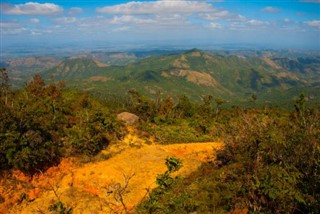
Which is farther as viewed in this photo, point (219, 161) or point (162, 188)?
point (219, 161)

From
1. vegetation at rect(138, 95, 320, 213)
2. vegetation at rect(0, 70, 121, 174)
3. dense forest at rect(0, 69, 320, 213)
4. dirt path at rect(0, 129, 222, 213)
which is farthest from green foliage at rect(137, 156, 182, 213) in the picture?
vegetation at rect(0, 70, 121, 174)

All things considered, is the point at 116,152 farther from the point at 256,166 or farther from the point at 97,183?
the point at 256,166

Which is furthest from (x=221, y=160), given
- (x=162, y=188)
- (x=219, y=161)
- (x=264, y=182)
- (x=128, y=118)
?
(x=128, y=118)

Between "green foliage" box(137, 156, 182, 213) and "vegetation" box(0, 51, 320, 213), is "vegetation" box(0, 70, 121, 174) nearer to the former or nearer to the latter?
"vegetation" box(0, 51, 320, 213)

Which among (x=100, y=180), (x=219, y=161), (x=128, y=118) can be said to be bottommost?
(x=100, y=180)

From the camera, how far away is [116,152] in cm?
4166

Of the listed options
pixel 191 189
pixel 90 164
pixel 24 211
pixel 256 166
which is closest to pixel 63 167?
pixel 90 164

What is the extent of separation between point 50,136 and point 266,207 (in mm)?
26400

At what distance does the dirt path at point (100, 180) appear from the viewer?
99.0 ft

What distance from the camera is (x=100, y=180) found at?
34.0m

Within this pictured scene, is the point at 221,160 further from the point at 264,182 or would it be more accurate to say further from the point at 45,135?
the point at 45,135

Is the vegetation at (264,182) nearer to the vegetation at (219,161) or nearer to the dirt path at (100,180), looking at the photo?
the vegetation at (219,161)

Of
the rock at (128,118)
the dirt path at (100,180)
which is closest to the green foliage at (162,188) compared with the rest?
the dirt path at (100,180)

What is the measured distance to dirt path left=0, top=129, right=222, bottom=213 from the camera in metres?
30.2
